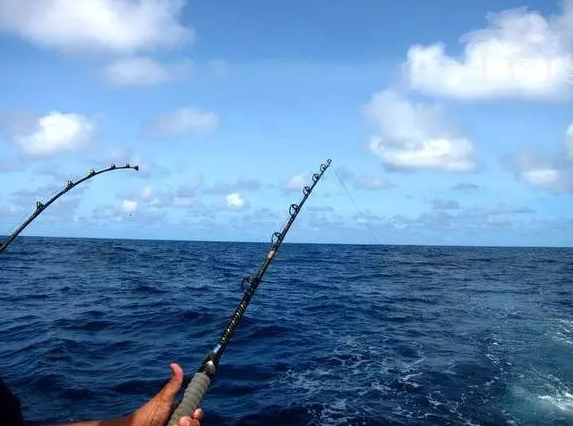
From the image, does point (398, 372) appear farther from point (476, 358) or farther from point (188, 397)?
point (188, 397)

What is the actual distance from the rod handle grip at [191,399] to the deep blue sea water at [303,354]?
463 centimetres

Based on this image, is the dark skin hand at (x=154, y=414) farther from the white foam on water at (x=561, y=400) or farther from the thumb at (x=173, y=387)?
the white foam on water at (x=561, y=400)

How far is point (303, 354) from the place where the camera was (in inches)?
473

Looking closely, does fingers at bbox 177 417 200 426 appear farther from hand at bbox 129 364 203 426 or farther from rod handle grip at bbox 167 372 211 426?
hand at bbox 129 364 203 426

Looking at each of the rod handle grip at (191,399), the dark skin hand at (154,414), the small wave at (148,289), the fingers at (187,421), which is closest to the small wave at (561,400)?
the rod handle grip at (191,399)

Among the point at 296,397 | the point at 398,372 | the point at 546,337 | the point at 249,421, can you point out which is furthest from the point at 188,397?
the point at 546,337

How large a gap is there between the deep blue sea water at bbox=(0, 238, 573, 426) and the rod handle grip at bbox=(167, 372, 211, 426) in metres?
4.63

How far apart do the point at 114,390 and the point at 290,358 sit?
444cm

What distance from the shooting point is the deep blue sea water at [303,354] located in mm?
8375

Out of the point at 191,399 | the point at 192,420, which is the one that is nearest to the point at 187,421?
the point at 192,420

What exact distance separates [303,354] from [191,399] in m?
9.16

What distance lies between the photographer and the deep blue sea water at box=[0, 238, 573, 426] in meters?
8.38

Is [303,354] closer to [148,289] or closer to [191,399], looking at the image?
[191,399]

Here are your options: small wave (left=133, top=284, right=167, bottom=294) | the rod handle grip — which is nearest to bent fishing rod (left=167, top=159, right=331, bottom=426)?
the rod handle grip
